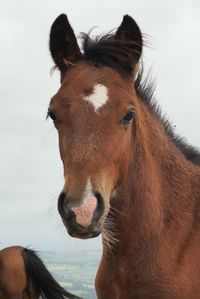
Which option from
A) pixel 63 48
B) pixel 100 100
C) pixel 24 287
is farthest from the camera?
pixel 24 287

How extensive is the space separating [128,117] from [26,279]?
25.2ft

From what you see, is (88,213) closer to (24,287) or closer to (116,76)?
(116,76)

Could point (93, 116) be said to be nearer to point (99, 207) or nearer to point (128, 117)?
Answer: point (128, 117)

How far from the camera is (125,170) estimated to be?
6164 mm

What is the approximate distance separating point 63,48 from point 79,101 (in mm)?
1112

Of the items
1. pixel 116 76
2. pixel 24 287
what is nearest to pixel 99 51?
pixel 116 76

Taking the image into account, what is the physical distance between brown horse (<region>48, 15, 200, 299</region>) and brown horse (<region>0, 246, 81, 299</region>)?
645cm

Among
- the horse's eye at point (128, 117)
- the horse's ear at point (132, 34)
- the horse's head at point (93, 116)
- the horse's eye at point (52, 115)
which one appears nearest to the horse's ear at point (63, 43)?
the horse's head at point (93, 116)

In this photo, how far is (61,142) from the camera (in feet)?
19.7

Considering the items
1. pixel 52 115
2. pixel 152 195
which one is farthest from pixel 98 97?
pixel 152 195

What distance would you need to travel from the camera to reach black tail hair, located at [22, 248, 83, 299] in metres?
12.8

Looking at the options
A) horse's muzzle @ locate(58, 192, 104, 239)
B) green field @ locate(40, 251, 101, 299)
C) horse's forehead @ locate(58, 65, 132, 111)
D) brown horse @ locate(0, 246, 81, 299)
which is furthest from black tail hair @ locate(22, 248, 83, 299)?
horse's muzzle @ locate(58, 192, 104, 239)

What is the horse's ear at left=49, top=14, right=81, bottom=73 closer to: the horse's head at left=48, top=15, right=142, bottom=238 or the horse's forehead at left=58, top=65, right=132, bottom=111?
the horse's head at left=48, top=15, right=142, bottom=238

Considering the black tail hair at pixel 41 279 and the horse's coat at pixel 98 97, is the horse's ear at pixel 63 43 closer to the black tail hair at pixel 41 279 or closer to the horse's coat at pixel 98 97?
the horse's coat at pixel 98 97
